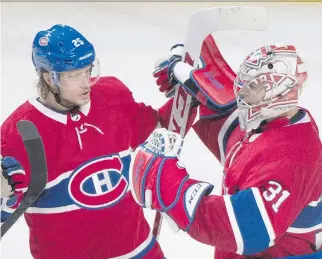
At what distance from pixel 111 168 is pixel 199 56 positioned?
470mm

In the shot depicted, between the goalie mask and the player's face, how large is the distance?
414 millimetres

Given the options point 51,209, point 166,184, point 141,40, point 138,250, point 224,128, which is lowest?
point 141,40

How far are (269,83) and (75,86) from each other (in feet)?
1.71

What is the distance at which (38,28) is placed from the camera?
5727mm

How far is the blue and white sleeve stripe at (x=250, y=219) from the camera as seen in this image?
162 cm

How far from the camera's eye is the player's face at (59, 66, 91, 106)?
1907mm

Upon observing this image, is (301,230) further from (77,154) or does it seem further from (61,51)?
(61,51)

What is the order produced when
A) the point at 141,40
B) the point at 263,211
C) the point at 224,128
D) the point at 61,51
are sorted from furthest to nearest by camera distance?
the point at 141,40 < the point at 224,128 < the point at 61,51 < the point at 263,211

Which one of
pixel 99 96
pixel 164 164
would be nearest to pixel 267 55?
pixel 164 164

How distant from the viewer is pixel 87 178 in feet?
6.34

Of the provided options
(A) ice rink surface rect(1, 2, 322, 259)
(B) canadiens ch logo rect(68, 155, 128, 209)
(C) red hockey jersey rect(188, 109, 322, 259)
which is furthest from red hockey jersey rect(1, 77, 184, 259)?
(A) ice rink surface rect(1, 2, 322, 259)

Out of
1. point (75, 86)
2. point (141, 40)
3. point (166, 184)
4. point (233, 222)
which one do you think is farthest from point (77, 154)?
point (141, 40)

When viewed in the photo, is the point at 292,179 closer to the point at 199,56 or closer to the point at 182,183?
the point at 182,183

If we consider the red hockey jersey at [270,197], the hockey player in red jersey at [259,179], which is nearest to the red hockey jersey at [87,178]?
the hockey player in red jersey at [259,179]
